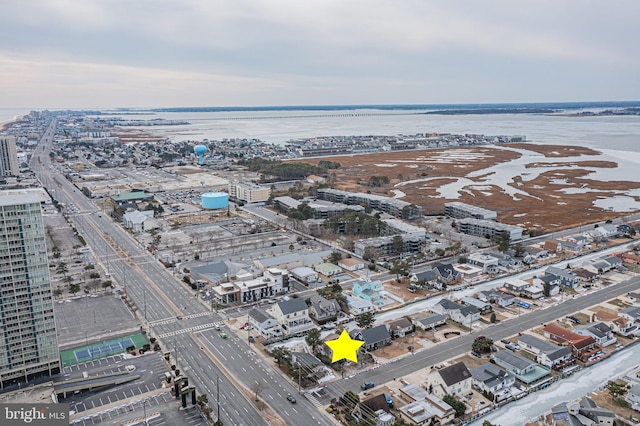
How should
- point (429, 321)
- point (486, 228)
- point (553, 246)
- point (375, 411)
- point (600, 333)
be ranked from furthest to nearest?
point (486, 228)
point (553, 246)
point (429, 321)
point (600, 333)
point (375, 411)

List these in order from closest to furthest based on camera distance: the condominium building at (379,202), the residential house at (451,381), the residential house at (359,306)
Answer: the residential house at (451,381) < the residential house at (359,306) < the condominium building at (379,202)

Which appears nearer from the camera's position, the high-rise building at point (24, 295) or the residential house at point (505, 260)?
the high-rise building at point (24, 295)

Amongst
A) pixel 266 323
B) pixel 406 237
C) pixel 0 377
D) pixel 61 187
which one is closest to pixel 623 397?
pixel 266 323

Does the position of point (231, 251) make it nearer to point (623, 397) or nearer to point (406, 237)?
point (406, 237)

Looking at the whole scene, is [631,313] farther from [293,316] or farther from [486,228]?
[293,316]

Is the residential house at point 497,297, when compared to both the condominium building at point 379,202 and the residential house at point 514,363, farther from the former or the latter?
the condominium building at point 379,202

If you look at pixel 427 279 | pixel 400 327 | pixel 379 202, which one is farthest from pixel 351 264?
pixel 379 202

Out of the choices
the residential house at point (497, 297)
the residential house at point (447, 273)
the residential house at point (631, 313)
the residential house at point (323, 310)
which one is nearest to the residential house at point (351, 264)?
the residential house at point (447, 273)
